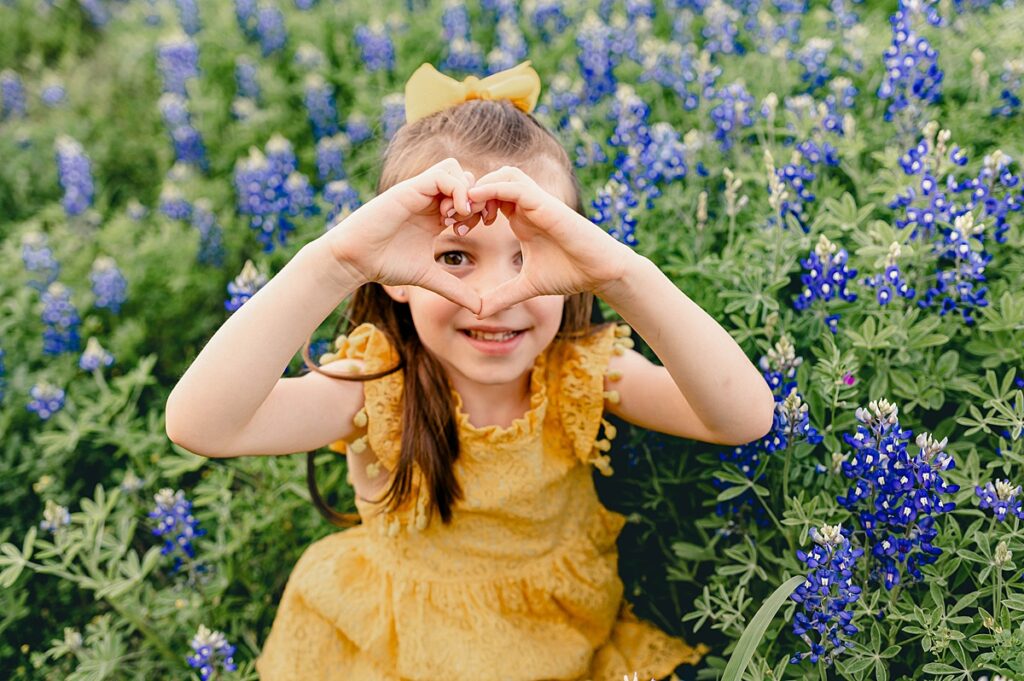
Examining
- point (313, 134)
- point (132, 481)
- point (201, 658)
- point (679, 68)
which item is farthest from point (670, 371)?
point (313, 134)

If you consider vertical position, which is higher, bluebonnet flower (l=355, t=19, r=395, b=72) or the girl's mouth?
bluebonnet flower (l=355, t=19, r=395, b=72)

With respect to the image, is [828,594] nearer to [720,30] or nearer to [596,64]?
[596,64]

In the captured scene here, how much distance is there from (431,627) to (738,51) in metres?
2.67

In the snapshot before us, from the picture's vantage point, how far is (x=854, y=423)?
2.16 meters

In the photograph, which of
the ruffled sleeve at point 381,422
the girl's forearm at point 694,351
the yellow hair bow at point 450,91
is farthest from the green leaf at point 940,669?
the yellow hair bow at point 450,91

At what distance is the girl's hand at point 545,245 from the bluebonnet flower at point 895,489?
23.0 inches

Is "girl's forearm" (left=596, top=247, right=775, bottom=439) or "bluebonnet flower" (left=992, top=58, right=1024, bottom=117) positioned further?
"bluebonnet flower" (left=992, top=58, right=1024, bottom=117)

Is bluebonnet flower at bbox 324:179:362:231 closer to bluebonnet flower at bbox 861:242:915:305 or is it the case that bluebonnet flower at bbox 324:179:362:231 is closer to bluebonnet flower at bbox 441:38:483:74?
bluebonnet flower at bbox 441:38:483:74

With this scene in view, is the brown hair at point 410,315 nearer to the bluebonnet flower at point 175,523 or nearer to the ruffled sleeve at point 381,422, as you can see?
the ruffled sleeve at point 381,422

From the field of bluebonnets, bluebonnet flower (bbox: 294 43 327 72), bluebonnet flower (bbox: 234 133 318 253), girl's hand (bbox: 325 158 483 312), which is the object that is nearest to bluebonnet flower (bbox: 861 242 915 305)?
the field of bluebonnets

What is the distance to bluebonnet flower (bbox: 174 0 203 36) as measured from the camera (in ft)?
16.4

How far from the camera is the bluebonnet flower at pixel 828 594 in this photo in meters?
1.85

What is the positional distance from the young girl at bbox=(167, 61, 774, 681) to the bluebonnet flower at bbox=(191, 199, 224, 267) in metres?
1.58

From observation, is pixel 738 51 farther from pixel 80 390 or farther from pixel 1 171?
pixel 1 171
